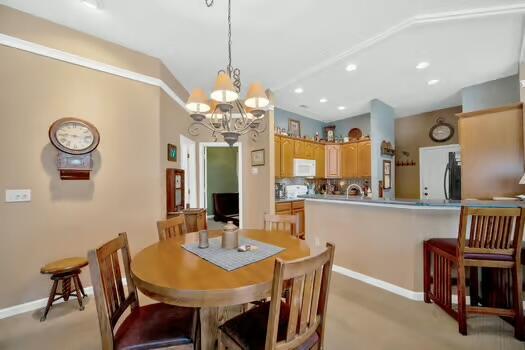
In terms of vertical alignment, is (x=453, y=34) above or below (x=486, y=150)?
above

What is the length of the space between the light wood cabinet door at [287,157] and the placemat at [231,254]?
3.04 m

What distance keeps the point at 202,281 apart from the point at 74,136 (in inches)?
90.3

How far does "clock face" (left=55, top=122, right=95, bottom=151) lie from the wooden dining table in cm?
161

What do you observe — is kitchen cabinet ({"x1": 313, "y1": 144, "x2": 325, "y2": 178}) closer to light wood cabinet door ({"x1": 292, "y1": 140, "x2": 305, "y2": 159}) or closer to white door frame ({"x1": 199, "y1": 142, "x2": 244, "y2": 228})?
light wood cabinet door ({"x1": 292, "y1": 140, "x2": 305, "y2": 159})

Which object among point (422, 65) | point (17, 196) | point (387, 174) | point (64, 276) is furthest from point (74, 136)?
point (387, 174)

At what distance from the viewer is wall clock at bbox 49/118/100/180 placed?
2.31 meters

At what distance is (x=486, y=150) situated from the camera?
3.42 meters

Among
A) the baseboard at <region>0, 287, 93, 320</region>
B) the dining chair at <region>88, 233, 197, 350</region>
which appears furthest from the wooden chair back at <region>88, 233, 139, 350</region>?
the baseboard at <region>0, 287, 93, 320</region>

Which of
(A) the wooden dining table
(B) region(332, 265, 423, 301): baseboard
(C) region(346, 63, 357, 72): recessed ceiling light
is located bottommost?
(B) region(332, 265, 423, 301): baseboard

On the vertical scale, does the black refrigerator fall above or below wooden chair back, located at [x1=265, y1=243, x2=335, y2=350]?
above

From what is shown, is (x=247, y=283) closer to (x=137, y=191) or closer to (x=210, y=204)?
(x=137, y=191)

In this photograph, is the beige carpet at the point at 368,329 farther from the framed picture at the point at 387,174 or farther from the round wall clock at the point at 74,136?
the framed picture at the point at 387,174

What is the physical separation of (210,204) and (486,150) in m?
6.63

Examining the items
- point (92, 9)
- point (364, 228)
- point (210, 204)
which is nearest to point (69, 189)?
point (92, 9)
